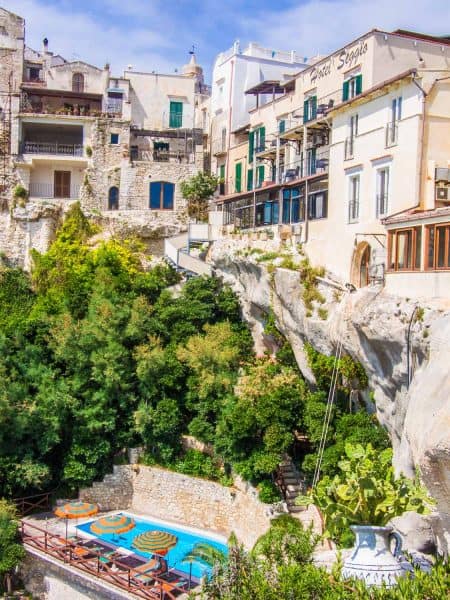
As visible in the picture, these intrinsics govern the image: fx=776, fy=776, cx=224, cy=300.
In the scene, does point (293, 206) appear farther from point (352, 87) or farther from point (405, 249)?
point (405, 249)

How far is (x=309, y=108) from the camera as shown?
34906 millimetres

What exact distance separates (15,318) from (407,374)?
2247 cm

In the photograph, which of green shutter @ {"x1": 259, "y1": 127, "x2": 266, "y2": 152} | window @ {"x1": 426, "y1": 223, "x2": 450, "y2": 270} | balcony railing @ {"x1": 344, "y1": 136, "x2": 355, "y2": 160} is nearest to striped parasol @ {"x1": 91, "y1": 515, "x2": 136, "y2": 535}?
window @ {"x1": 426, "y1": 223, "x2": 450, "y2": 270}

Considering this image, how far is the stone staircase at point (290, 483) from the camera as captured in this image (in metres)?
25.6

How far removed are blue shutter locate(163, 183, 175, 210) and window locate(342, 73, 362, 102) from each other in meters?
14.3

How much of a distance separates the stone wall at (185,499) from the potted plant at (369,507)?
32.5 feet

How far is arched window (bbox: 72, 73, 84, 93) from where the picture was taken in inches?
1847

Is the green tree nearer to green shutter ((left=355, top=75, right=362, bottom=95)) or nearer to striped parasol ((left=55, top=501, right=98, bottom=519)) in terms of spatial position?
green shutter ((left=355, top=75, right=362, bottom=95))

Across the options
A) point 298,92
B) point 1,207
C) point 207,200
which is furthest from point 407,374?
point 1,207

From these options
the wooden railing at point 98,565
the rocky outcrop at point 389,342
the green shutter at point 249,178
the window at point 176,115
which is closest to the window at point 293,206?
the rocky outcrop at point 389,342

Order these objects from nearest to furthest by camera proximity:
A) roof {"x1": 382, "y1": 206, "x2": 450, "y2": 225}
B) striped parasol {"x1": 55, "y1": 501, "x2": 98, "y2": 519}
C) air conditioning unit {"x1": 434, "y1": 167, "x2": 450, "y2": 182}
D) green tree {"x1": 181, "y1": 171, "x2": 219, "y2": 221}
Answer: roof {"x1": 382, "y1": 206, "x2": 450, "y2": 225}
air conditioning unit {"x1": 434, "y1": 167, "x2": 450, "y2": 182}
striped parasol {"x1": 55, "y1": 501, "x2": 98, "y2": 519}
green tree {"x1": 181, "y1": 171, "x2": 219, "y2": 221}

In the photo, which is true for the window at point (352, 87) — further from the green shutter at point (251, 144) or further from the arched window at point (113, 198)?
the arched window at point (113, 198)

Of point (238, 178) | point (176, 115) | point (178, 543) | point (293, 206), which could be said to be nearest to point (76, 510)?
point (178, 543)

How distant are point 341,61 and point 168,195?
47.7ft
